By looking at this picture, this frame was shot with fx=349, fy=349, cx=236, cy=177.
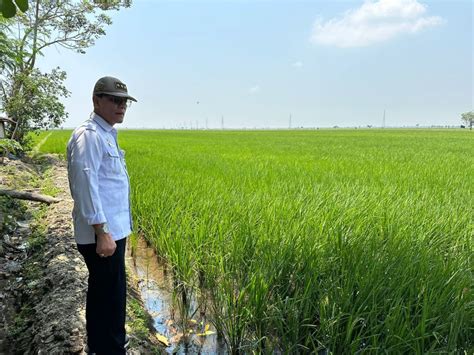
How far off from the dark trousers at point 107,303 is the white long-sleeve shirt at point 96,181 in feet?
0.41

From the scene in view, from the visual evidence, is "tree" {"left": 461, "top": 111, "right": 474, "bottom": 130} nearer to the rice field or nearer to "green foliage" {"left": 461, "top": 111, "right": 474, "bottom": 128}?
"green foliage" {"left": 461, "top": 111, "right": 474, "bottom": 128}

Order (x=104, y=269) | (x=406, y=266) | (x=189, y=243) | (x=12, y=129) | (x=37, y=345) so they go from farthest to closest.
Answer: (x=12, y=129) < (x=189, y=243) < (x=406, y=266) < (x=37, y=345) < (x=104, y=269)

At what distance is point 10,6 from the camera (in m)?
1.36

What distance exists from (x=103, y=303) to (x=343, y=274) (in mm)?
1362

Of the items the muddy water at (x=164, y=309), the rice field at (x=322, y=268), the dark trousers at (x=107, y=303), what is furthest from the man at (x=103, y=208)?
the rice field at (x=322, y=268)

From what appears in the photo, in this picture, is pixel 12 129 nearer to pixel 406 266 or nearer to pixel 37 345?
pixel 37 345

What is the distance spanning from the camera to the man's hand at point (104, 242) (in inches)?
58.9

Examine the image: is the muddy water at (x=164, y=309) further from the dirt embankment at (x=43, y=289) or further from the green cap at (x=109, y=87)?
the green cap at (x=109, y=87)

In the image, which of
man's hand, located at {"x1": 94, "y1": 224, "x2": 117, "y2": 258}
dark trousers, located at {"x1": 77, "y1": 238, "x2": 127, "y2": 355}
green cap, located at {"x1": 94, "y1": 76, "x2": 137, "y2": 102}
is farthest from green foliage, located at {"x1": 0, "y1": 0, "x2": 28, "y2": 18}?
dark trousers, located at {"x1": 77, "y1": 238, "x2": 127, "y2": 355}

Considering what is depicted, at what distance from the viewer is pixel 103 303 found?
5.63 ft

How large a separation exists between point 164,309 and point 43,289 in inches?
34.8

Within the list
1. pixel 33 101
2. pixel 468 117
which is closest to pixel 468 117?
pixel 468 117

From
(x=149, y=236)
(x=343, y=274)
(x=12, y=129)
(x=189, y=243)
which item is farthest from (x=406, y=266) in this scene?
(x=12, y=129)

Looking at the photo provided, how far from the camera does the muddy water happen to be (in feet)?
7.50
